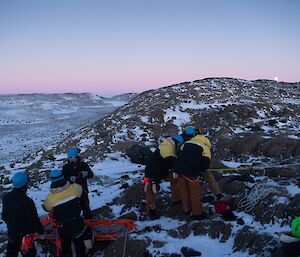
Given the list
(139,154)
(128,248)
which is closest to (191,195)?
(128,248)

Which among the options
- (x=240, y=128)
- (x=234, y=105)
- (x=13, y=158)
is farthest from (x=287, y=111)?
(x=13, y=158)

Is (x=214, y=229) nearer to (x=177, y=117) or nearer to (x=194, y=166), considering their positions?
(x=194, y=166)

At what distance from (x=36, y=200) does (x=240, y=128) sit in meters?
10.6

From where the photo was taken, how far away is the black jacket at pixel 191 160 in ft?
26.7

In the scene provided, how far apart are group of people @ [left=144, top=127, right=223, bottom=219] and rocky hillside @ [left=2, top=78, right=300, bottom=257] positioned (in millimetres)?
341

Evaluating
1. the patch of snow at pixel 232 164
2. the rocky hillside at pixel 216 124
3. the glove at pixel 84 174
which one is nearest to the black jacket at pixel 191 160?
the glove at pixel 84 174

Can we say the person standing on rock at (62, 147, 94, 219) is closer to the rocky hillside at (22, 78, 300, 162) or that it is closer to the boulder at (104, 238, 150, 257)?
the boulder at (104, 238, 150, 257)

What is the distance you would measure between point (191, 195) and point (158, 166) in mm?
1045

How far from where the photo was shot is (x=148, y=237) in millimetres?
7871

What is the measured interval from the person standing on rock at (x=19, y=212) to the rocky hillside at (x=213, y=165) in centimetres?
191

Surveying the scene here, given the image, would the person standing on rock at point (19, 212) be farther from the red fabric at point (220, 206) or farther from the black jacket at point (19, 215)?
the red fabric at point (220, 206)

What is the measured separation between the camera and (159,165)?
8672 mm

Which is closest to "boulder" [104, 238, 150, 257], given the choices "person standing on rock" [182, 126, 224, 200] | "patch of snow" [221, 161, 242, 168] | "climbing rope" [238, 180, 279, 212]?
"person standing on rock" [182, 126, 224, 200]

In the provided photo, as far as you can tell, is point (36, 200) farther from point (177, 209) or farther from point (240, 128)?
point (240, 128)
